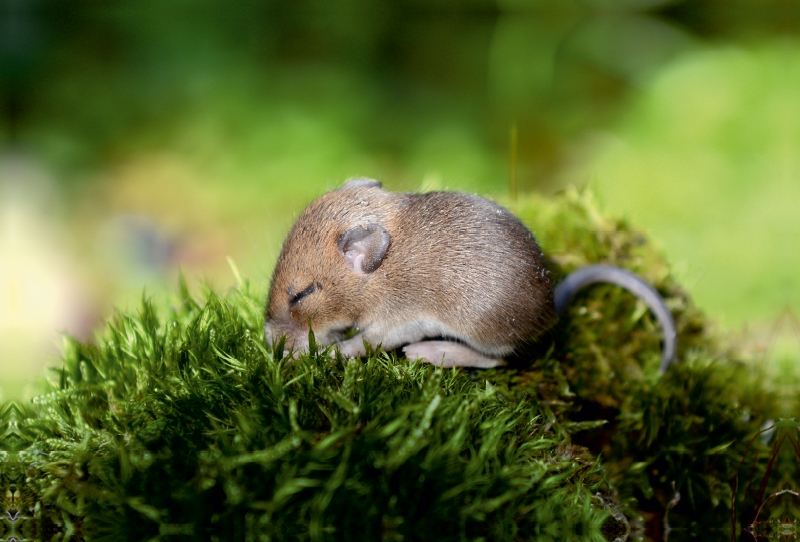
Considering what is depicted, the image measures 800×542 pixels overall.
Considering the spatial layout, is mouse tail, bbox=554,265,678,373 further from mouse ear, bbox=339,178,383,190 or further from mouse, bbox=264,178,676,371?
mouse ear, bbox=339,178,383,190

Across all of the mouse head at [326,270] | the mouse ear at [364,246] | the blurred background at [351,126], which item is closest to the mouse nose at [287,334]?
the mouse head at [326,270]

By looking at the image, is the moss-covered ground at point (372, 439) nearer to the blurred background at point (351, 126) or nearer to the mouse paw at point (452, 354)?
the mouse paw at point (452, 354)

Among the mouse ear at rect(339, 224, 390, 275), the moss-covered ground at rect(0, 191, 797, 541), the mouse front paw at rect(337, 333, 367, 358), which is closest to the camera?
the moss-covered ground at rect(0, 191, 797, 541)

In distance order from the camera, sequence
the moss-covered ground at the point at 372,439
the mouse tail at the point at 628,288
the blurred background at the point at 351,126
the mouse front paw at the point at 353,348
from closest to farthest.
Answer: the moss-covered ground at the point at 372,439 → the mouse front paw at the point at 353,348 → the mouse tail at the point at 628,288 → the blurred background at the point at 351,126

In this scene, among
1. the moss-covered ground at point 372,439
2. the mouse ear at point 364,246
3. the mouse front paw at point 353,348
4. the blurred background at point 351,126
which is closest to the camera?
the moss-covered ground at point 372,439

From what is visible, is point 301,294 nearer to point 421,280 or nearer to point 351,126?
point 421,280

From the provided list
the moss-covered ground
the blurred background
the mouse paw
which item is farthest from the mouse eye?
the blurred background

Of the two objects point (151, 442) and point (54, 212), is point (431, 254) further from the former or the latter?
point (54, 212)

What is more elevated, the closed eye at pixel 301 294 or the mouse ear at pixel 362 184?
the mouse ear at pixel 362 184
